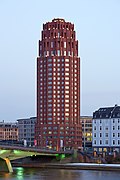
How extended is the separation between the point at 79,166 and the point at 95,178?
4319cm

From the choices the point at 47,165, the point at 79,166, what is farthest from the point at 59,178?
the point at 47,165

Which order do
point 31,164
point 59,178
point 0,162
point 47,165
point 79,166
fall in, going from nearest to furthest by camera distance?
point 59,178
point 0,162
point 79,166
point 47,165
point 31,164

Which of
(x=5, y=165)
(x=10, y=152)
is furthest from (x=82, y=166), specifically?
(x=5, y=165)

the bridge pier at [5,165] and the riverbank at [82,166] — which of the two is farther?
the riverbank at [82,166]

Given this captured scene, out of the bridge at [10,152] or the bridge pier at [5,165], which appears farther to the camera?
the bridge at [10,152]

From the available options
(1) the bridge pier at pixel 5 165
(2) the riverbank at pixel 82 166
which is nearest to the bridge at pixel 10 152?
(1) the bridge pier at pixel 5 165

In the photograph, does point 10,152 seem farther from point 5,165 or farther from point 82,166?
point 82,166

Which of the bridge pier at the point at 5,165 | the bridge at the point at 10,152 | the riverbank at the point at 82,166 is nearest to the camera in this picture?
the bridge pier at the point at 5,165

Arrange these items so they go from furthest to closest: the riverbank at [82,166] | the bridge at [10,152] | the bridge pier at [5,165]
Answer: the riverbank at [82,166] → the bridge at [10,152] → the bridge pier at [5,165]

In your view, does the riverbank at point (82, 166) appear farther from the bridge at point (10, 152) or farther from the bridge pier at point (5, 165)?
the bridge pier at point (5, 165)

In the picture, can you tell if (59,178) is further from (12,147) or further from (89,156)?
(89,156)

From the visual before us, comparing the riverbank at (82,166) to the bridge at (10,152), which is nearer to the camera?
the bridge at (10,152)

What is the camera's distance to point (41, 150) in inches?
6658

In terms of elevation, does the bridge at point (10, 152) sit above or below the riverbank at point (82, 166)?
above
